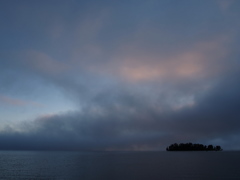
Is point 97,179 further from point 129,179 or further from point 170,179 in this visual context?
point 170,179

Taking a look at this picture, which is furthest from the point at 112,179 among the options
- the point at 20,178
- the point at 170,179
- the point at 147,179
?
the point at 20,178

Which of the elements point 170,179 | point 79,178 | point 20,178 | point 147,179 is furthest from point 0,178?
point 170,179

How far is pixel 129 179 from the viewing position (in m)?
74.0

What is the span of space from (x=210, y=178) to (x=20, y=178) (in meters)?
65.5

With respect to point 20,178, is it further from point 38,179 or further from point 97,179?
point 97,179

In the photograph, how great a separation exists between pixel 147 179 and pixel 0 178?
50.1 metres

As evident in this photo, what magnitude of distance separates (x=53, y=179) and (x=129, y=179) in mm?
25126

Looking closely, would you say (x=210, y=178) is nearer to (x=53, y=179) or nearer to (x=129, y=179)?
(x=129, y=179)

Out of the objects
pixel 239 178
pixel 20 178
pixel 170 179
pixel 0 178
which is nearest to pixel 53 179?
pixel 20 178

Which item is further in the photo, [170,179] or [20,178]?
[20,178]

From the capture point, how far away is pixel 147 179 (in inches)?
2874

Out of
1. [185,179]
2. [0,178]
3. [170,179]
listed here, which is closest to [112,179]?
[170,179]

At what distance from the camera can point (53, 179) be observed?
241 ft

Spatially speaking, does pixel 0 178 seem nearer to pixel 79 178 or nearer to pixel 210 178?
pixel 79 178
